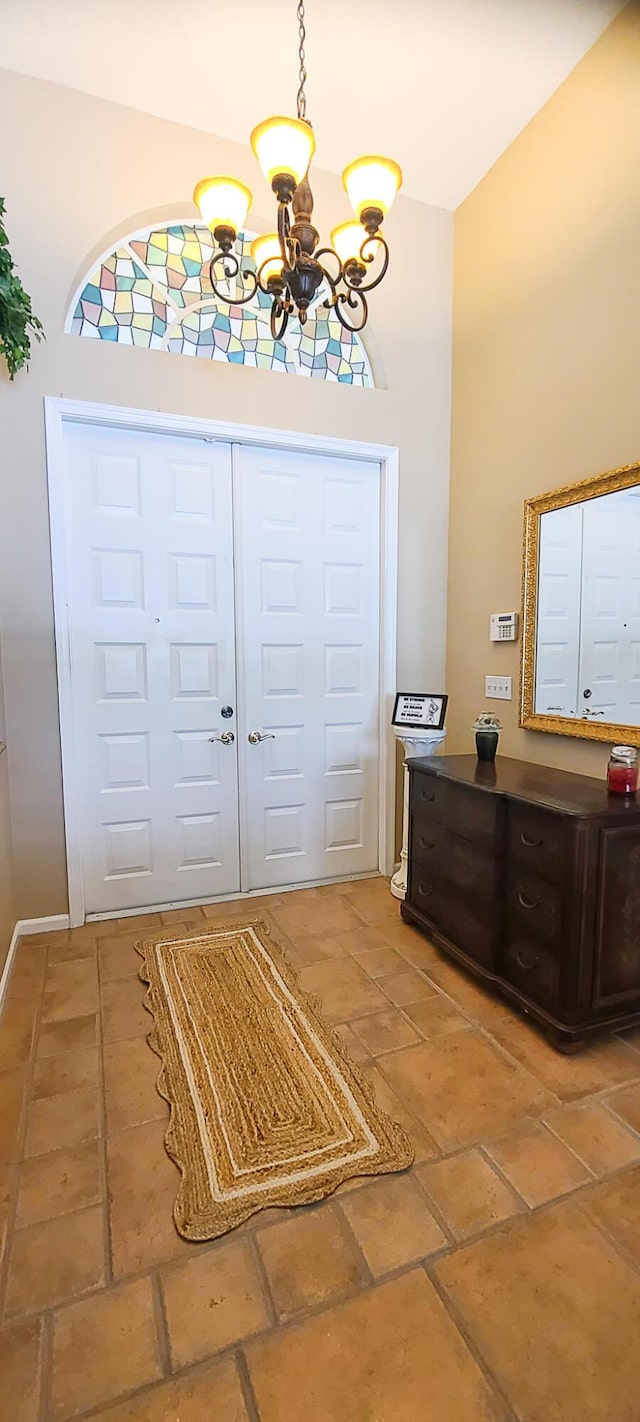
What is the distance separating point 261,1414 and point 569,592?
8.68 ft

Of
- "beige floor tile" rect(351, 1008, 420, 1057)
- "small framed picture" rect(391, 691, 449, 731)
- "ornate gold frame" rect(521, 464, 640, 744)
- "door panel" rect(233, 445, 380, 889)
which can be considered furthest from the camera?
"door panel" rect(233, 445, 380, 889)

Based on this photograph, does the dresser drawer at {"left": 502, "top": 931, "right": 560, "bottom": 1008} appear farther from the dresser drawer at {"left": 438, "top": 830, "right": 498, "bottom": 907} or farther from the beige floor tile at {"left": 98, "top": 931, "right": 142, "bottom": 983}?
the beige floor tile at {"left": 98, "top": 931, "right": 142, "bottom": 983}

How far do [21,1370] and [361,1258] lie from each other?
2.26 feet

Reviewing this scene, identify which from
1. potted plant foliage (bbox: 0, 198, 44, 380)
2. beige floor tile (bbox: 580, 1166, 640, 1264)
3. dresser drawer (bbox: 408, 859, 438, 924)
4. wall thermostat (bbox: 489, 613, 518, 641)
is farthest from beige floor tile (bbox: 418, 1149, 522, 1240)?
potted plant foliage (bbox: 0, 198, 44, 380)

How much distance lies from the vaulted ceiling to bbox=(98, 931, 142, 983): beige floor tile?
3765 millimetres

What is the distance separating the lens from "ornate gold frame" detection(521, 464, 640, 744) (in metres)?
2.36

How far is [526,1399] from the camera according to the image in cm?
109

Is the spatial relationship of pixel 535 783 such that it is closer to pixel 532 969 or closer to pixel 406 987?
pixel 532 969

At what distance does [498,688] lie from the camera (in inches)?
123

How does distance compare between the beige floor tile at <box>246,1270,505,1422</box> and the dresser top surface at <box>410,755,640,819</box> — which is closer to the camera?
the beige floor tile at <box>246,1270,505,1422</box>

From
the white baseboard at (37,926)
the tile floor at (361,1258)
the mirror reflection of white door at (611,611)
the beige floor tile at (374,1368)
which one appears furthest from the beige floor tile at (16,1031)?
the mirror reflection of white door at (611,611)

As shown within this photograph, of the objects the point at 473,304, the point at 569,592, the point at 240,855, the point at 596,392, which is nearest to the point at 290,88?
the point at 473,304

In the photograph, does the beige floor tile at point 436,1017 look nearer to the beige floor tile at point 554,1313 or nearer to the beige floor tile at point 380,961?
the beige floor tile at point 380,961

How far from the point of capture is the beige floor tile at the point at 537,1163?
4.95 feet
